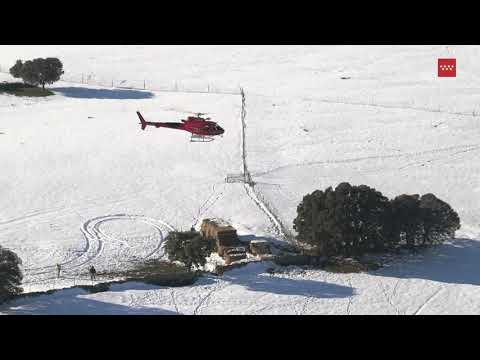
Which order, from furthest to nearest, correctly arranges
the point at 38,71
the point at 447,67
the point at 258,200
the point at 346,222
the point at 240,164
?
the point at 447,67
the point at 38,71
the point at 240,164
the point at 258,200
the point at 346,222

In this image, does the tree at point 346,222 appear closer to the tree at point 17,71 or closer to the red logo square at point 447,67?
the red logo square at point 447,67

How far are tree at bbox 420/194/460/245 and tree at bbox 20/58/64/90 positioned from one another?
64.1 metres

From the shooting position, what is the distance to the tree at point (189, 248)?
54781mm

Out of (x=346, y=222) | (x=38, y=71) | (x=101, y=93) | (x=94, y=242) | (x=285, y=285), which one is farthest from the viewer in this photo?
(x=101, y=93)

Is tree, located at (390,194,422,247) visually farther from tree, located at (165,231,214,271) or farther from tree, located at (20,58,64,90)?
tree, located at (20,58,64,90)

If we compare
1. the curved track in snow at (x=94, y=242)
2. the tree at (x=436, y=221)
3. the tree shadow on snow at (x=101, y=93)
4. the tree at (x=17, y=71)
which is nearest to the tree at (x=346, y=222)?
the tree at (x=436, y=221)

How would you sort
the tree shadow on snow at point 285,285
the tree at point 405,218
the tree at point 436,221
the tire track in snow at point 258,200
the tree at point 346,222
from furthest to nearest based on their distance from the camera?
the tire track in snow at point 258,200, the tree at point 436,221, the tree at point 405,218, the tree at point 346,222, the tree shadow on snow at point 285,285

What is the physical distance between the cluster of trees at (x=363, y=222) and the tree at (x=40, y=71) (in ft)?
198

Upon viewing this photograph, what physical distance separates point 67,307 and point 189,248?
10.1m

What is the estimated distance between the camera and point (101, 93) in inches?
4281

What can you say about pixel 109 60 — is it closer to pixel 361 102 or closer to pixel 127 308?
pixel 361 102

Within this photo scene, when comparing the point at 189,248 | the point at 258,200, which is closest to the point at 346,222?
the point at 189,248

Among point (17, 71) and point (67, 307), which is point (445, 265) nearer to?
point (67, 307)

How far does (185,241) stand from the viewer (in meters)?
55.9
